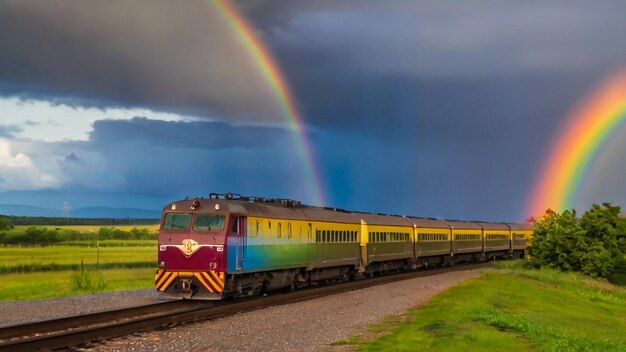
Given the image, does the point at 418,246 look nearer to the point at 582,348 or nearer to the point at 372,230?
the point at 372,230

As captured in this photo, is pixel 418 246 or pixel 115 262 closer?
pixel 418 246

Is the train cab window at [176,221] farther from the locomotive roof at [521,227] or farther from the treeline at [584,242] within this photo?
the locomotive roof at [521,227]

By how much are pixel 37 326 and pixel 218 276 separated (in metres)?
8.20

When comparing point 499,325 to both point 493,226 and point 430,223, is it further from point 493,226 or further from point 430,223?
point 493,226

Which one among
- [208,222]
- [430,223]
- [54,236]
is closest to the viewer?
[208,222]

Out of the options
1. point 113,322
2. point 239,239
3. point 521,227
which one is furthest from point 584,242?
point 113,322

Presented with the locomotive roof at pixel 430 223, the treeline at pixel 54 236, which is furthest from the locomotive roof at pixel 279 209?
the treeline at pixel 54 236

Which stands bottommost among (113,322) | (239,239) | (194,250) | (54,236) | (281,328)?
(281,328)

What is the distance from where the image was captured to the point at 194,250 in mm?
26250

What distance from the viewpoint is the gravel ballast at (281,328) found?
17.3 metres

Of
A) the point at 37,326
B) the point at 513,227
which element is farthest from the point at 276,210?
the point at 513,227

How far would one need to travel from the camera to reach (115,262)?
69875 mm

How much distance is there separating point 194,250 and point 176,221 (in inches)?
71.7

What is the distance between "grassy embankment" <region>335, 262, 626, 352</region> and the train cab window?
→ 956 centimetres
